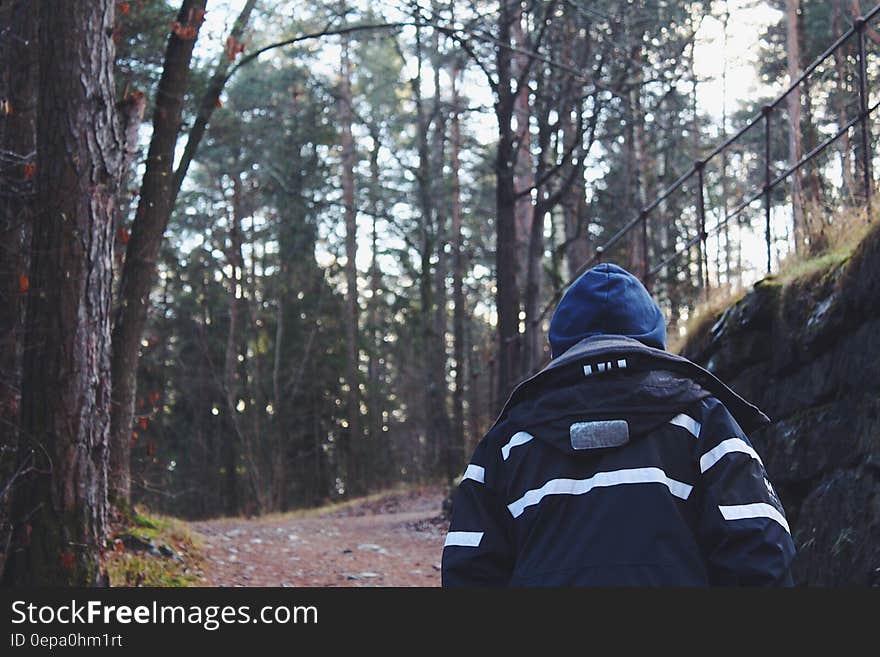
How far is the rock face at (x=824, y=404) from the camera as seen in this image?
15.4 feet

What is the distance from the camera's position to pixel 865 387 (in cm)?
493

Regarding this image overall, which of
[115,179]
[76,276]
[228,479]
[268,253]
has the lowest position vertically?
[228,479]

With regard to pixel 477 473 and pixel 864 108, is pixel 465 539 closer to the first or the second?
pixel 477 473

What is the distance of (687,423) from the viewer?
252 centimetres

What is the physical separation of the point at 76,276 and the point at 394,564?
5448 mm

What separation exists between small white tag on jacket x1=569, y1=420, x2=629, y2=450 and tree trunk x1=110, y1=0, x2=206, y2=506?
8017mm

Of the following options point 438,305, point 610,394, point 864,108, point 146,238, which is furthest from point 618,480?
point 438,305

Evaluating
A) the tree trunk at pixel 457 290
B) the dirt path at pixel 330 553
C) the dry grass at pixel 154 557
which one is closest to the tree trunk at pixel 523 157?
the tree trunk at pixel 457 290

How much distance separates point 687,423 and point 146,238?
332 inches

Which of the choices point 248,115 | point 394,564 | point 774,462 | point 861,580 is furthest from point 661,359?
point 248,115

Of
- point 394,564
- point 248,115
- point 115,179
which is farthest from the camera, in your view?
point 248,115

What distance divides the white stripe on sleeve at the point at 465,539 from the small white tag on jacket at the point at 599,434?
38 centimetres

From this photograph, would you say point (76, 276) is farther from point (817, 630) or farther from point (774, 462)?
point (817, 630)

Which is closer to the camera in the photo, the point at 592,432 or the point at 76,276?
the point at 592,432
